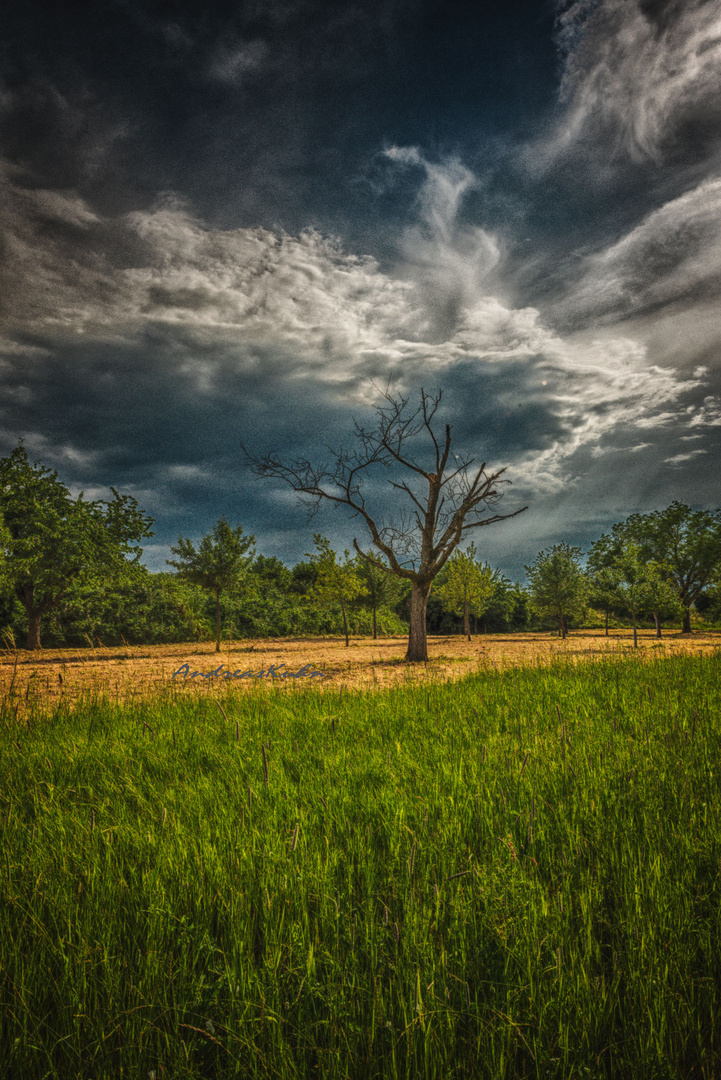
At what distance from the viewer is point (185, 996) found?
1.41 metres

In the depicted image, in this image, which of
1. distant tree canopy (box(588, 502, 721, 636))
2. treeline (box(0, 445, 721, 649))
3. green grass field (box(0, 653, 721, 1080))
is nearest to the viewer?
green grass field (box(0, 653, 721, 1080))

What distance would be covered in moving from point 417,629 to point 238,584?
36.8 ft

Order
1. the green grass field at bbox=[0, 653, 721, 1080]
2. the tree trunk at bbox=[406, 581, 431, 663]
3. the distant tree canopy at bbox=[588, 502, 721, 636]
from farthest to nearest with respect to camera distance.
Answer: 1. the distant tree canopy at bbox=[588, 502, 721, 636]
2. the tree trunk at bbox=[406, 581, 431, 663]
3. the green grass field at bbox=[0, 653, 721, 1080]

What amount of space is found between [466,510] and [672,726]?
1504 cm

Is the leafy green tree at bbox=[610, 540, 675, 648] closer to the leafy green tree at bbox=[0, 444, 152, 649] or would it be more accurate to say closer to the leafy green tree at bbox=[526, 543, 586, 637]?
the leafy green tree at bbox=[526, 543, 586, 637]

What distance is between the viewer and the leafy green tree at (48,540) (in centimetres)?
2159

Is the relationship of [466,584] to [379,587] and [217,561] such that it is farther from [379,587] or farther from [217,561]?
[217,561]

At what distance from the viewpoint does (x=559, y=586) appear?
3206cm

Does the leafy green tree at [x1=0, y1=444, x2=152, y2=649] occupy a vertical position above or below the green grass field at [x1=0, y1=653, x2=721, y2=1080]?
above

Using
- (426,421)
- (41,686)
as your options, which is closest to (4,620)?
(41,686)

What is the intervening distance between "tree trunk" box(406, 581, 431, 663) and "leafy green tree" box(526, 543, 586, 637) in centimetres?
1802

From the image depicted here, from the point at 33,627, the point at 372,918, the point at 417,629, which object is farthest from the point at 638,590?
the point at 33,627

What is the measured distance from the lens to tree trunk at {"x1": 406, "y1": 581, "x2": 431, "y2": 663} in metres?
17.7

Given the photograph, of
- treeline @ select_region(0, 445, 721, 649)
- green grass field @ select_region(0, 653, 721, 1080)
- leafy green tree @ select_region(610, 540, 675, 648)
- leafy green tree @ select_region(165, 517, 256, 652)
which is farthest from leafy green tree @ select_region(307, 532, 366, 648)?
green grass field @ select_region(0, 653, 721, 1080)
